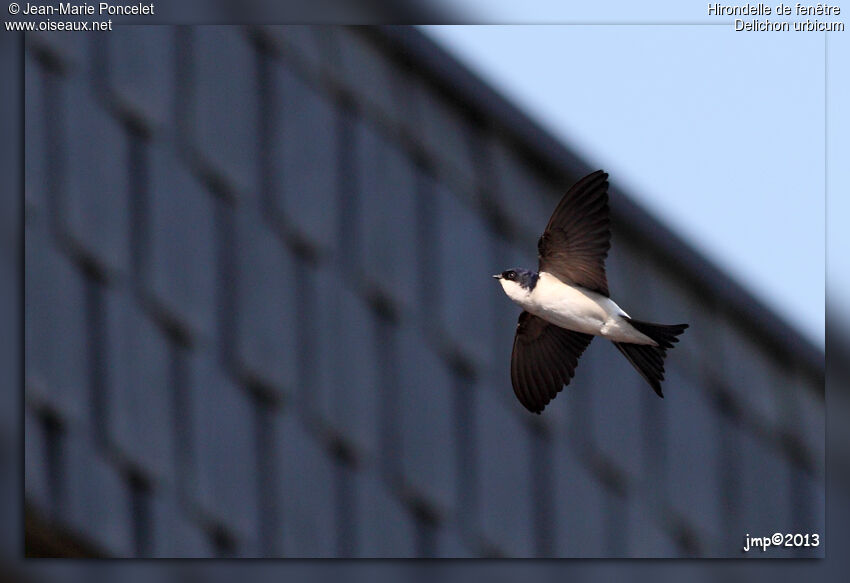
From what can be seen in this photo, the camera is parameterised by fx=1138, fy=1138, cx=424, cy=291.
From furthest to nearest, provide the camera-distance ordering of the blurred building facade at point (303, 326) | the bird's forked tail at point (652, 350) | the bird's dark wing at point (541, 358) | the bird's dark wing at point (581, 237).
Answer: the blurred building facade at point (303, 326)
the bird's dark wing at point (541, 358)
the bird's forked tail at point (652, 350)
the bird's dark wing at point (581, 237)

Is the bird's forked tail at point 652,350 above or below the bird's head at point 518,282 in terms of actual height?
below

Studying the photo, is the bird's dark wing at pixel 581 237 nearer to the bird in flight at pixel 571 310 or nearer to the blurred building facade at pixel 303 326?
the bird in flight at pixel 571 310

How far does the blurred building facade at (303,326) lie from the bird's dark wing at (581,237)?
134 centimetres

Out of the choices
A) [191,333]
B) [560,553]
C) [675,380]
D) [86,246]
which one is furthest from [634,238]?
[86,246]

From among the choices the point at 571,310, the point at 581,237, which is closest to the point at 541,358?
the point at 571,310

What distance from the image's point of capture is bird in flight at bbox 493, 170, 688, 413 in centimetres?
412

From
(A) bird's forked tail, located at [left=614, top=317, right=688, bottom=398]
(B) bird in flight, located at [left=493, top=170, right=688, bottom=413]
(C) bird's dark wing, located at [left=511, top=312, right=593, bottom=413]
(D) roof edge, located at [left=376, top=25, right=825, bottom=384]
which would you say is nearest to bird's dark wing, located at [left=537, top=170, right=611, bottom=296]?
(B) bird in flight, located at [left=493, top=170, right=688, bottom=413]

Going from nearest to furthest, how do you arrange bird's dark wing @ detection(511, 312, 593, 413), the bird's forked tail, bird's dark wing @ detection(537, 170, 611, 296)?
bird's dark wing @ detection(537, 170, 611, 296) < the bird's forked tail < bird's dark wing @ detection(511, 312, 593, 413)

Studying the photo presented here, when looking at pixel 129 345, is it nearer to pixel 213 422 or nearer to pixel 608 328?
pixel 213 422

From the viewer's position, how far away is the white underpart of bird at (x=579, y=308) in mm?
4312

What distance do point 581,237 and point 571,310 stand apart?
33 cm

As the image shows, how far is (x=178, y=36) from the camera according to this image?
5.65 m

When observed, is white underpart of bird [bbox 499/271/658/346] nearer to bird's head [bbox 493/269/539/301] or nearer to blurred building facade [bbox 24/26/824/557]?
bird's head [bbox 493/269/539/301]

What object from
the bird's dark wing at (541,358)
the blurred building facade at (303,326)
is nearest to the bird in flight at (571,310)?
the bird's dark wing at (541,358)
